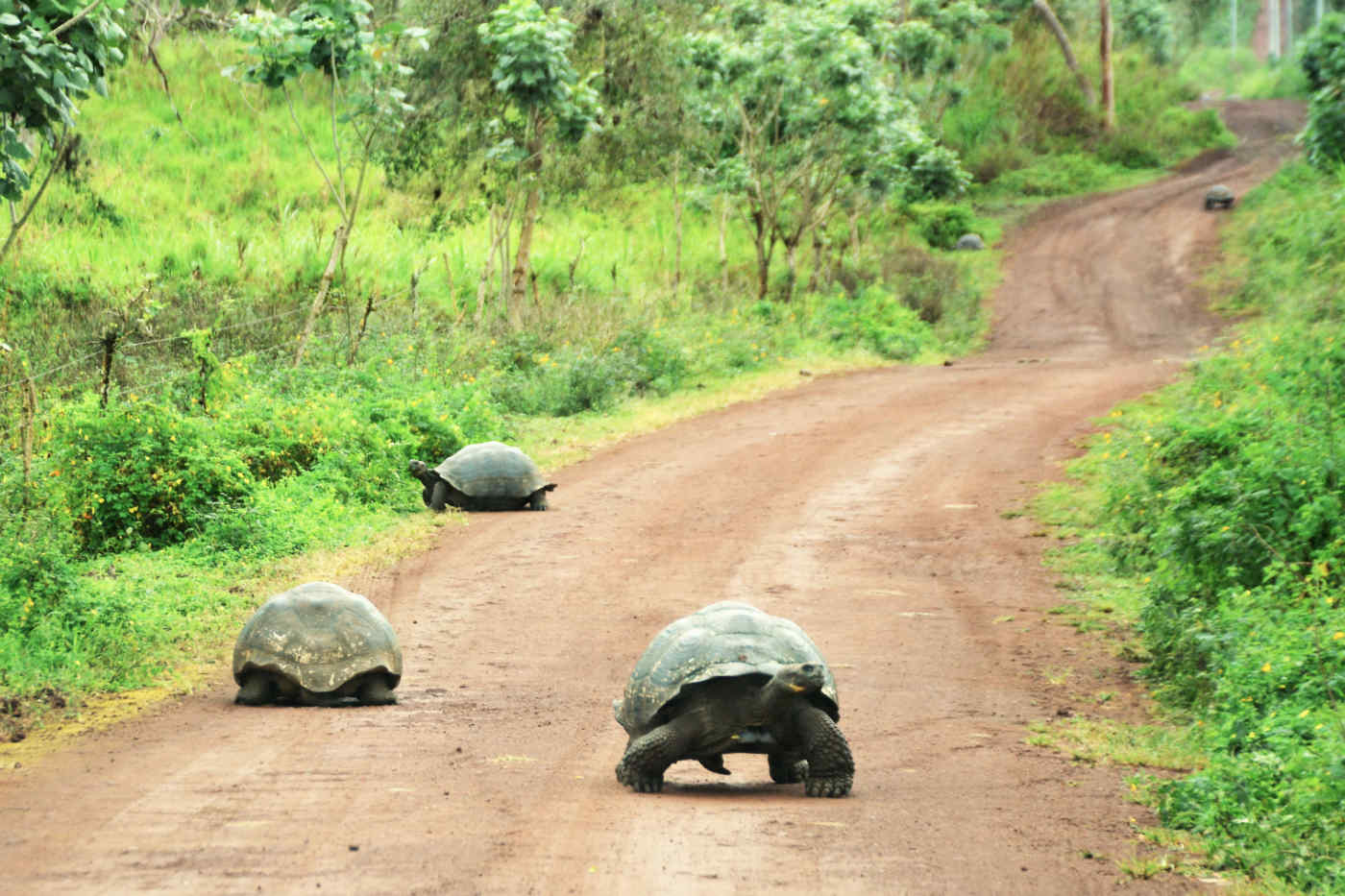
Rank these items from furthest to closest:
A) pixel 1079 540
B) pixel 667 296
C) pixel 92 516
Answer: pixel 667 296 < pixel 1079 540 < pixel 92 516

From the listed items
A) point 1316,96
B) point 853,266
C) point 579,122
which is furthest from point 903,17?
point 579,122

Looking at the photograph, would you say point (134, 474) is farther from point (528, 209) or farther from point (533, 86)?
point (528, 209)

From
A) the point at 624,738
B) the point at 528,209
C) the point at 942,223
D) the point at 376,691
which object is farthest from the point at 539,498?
the point at 942,223

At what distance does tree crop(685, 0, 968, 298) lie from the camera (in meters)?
24.2

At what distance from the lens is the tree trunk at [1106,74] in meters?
45.4

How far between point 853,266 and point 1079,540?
64.6 feet

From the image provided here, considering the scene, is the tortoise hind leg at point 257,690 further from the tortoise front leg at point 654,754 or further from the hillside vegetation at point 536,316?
the tortoise front leg at point 654,754

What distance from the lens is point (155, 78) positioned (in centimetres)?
3359

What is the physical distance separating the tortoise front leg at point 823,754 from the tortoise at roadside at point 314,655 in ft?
8.38

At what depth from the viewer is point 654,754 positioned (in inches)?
227

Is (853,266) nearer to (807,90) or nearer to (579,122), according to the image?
(807,90)

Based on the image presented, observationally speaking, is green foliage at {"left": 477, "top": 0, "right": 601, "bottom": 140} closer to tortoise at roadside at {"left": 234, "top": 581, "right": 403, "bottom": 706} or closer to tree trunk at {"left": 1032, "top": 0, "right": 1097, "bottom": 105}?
tortoise at roadside at {"left": 234, "top": 581, "right": 403, "bottom": 706}

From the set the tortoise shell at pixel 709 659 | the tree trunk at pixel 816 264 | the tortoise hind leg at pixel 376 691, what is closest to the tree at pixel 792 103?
the tree trunk at pixel 816 264

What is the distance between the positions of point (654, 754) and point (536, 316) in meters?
15.7
